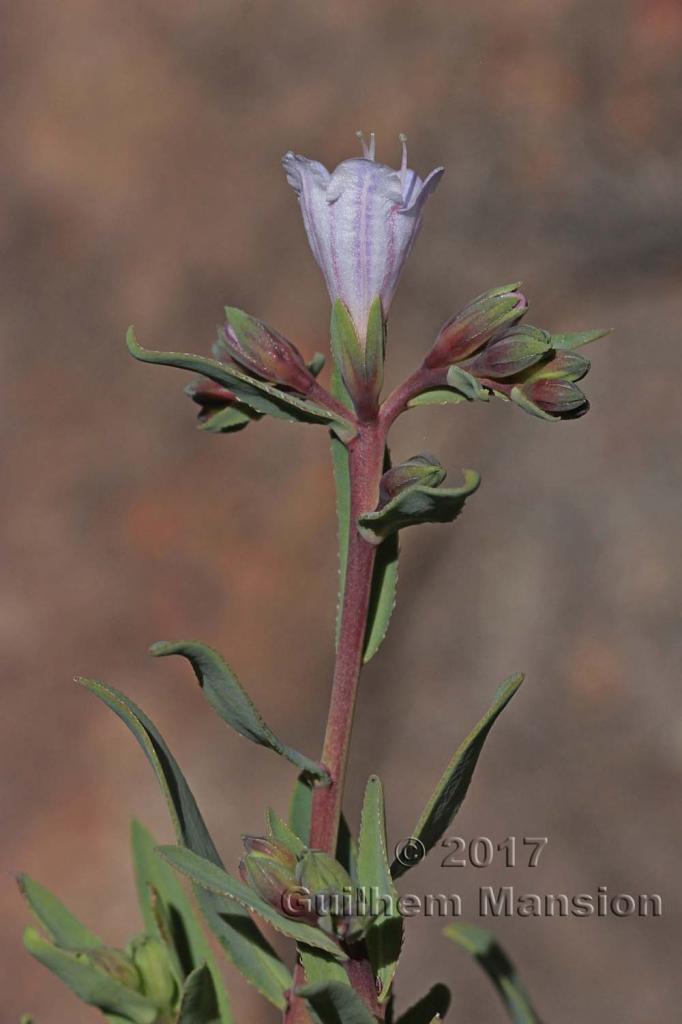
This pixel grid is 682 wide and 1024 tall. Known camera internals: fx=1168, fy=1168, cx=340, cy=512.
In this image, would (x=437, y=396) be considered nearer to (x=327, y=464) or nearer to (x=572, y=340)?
(x=572, y=340)

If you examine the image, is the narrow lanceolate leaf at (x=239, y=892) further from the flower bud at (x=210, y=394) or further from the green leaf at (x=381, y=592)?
the flower bud at (x=210, y=394)

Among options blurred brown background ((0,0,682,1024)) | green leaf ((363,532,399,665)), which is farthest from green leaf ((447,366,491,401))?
blurred brown background ((0,0,682,1024))

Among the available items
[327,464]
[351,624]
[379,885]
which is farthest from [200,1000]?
[327,464]

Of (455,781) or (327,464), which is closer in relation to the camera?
(455,781)

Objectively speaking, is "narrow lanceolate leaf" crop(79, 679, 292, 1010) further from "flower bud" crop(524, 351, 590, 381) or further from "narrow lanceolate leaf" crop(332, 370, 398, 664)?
"flower bud" crop(524, 351, 590, 381)

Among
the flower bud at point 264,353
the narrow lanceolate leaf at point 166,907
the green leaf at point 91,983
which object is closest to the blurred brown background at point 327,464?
the narrow lanceolate leaf at point 166,907

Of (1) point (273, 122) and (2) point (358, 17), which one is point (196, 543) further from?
(2) point (358, 17)
